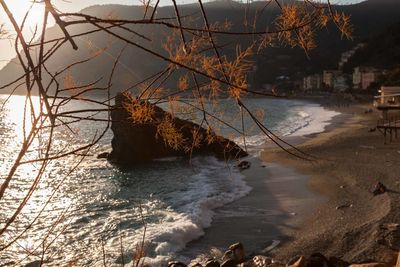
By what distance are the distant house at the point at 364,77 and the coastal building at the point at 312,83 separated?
19.3m

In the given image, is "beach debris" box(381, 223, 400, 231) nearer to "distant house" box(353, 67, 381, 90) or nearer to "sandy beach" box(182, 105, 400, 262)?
"sandy beach" box(182, 105, 400, 262)

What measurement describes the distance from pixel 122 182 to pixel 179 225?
36.9 ft

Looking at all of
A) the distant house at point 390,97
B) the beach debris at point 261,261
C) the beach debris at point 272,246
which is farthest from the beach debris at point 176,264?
the distant house at point 390,97

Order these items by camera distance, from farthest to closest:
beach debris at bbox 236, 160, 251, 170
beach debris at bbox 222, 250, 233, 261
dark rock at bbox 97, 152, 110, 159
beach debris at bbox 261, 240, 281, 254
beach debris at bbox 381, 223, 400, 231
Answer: dark rock at bbox 97, 152, 110, 159, beach debris at bbox 236, 160, 251, 170, beach debris at bbox 261, 240, 281, 254, beach debris at bbox 222, 250, 233, 261, beach debris at bbox 381, 223, 400, 231

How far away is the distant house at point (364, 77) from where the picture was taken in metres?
95.1

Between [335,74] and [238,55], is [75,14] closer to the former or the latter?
[238,55]

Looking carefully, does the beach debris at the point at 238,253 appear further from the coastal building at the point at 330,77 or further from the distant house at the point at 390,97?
the coastal building at the point at 330,77

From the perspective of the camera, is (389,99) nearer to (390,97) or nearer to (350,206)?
(390,97)

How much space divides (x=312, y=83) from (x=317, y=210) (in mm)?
116052

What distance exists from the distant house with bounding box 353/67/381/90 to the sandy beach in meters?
72.4

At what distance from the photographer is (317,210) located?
15984 mm

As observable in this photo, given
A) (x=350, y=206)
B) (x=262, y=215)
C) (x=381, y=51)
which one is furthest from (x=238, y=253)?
(x=381, y=51)

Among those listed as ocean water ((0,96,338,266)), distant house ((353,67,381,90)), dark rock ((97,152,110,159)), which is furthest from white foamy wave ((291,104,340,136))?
distant house ((353,67,381,90))

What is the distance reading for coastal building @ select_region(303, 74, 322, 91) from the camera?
127 m
